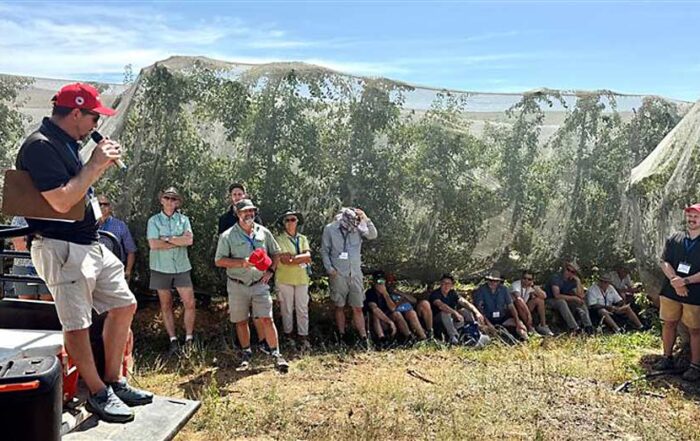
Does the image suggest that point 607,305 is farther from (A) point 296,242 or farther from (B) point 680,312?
(A) point 296,242

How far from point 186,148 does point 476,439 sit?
16.4 ft

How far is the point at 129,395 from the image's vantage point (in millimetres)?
2969

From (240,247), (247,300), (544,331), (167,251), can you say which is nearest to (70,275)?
(240,247)

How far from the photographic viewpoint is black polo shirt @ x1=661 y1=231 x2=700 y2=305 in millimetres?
6652

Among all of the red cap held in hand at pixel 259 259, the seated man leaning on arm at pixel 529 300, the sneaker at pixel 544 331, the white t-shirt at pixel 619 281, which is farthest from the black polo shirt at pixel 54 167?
the white t-shirt at pixel 619 281

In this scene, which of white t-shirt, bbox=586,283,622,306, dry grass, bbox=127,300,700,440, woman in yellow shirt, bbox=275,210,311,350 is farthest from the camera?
white t-shirt, bbox=586,283,622,306

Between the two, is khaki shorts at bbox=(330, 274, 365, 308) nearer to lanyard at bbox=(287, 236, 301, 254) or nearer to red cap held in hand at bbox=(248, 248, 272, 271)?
lanyard at bbox=(287, 236, 301, 254)

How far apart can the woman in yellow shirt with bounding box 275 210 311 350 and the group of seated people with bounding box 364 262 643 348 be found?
3.53ft

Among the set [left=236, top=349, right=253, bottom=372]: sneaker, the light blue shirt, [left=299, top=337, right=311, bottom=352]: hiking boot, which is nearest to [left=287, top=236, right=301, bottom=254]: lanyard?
[left=299, top=337, right=311, bottom=352]: hiking boot

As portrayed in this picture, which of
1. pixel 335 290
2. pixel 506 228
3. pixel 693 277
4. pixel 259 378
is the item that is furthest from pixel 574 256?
pixel 259 378

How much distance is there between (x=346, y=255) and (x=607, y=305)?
4.38m

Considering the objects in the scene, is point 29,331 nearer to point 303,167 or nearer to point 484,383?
point 484,383

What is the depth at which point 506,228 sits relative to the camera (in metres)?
9.39

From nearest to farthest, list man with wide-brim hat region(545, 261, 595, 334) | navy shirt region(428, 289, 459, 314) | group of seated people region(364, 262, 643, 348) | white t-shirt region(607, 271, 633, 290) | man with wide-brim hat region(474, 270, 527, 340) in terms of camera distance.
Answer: group of seated people region(364, 262, 643, 348)
navy shirt region(428, 289, 459, 314)
man with wide-brim hat region(474, 270, 527, 340)
man with wide-brim hat region(545, 261, 595, 334)
white t-shirt region(607, 271, 633, 290)
